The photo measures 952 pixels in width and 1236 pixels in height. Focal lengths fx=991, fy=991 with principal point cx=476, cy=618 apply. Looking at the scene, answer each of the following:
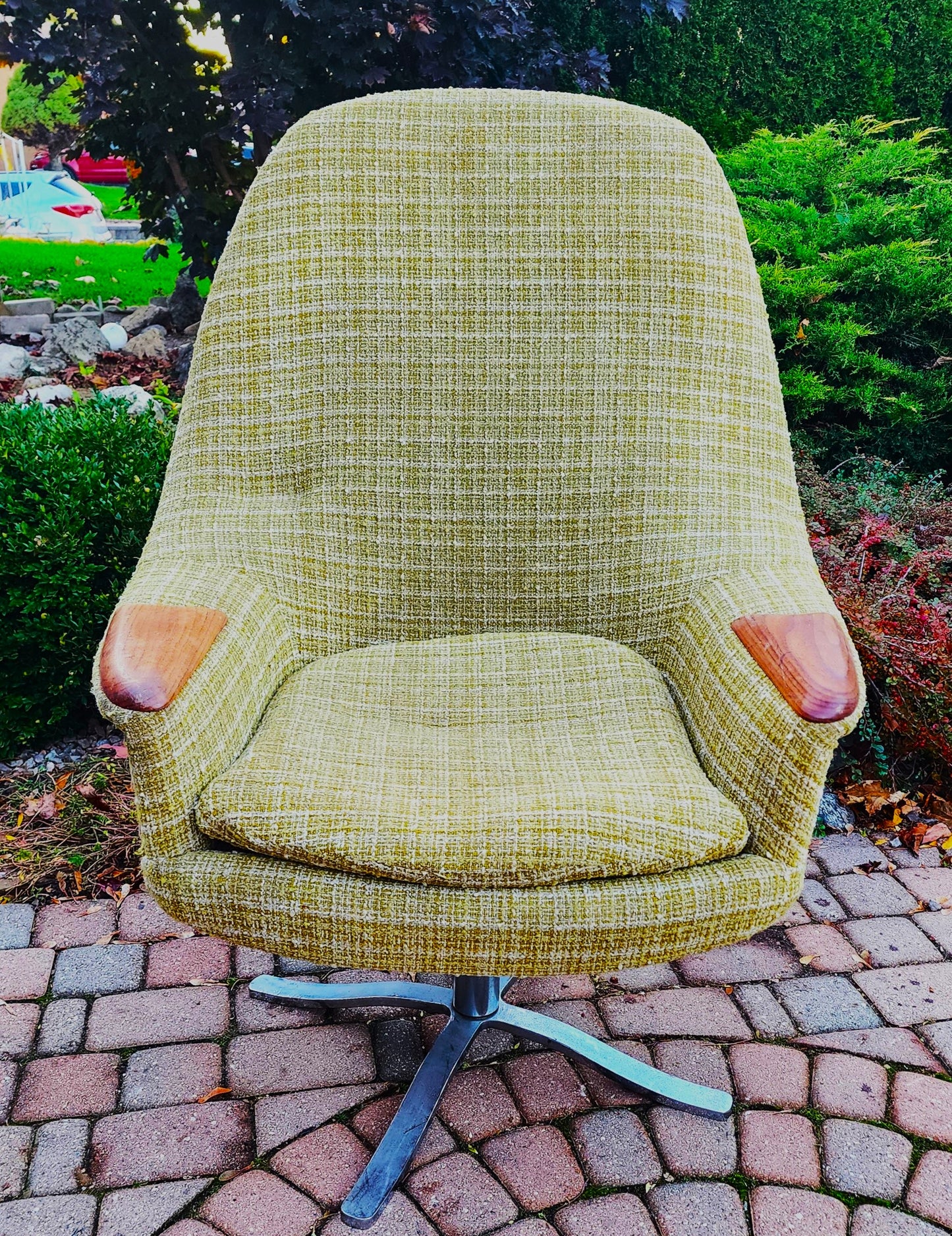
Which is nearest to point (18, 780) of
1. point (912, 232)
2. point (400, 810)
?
point (400, 810)

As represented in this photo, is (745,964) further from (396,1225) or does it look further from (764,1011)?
(396,1225)

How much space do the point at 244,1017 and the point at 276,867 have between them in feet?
2.20

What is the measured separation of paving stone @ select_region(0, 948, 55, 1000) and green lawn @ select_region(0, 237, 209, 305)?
3.54 meters

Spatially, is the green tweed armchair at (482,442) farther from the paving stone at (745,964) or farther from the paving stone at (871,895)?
the paving stone at (871,895)

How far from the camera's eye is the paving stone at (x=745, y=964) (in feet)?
6.18

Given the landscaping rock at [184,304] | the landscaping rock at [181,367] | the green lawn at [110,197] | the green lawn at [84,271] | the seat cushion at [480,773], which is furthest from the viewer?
the green lawn at [110,197]

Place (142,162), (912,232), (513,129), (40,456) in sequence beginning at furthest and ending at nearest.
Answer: (142,162), (912,232), (40,456), (513,129)

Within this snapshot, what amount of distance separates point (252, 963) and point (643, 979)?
0.75 metres

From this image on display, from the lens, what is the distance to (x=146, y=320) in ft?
16.4

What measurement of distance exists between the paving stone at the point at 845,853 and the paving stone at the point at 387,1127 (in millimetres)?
1096

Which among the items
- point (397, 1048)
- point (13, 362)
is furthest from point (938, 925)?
point (13, 362)

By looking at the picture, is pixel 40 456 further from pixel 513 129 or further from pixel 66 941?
pixel 513 129

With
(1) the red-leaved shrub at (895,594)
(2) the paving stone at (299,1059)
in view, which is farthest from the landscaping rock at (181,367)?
(2) the paving stone at (299,1059)

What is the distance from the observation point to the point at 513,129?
6.15 ft
